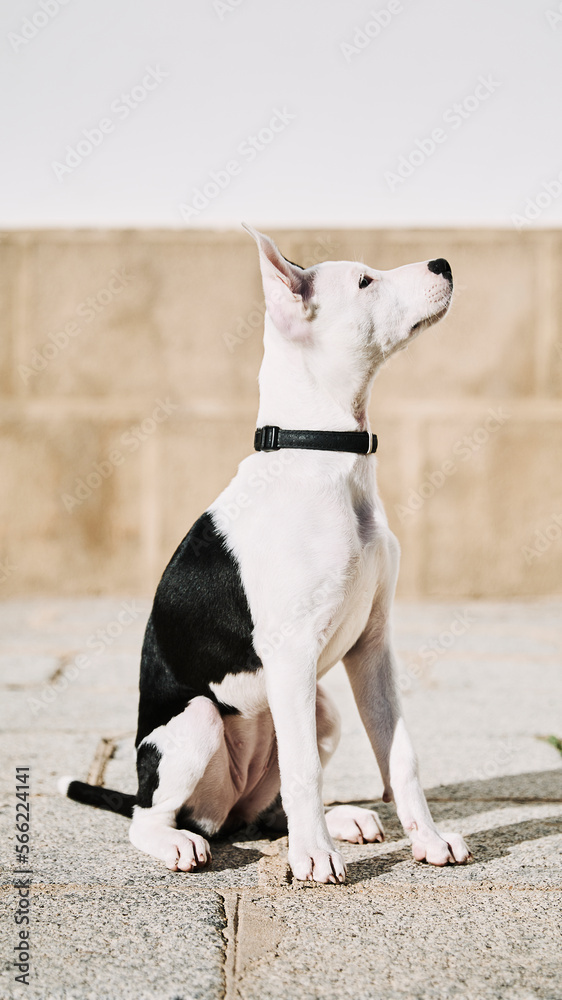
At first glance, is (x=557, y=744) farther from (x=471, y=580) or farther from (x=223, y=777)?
(x=471, y=580)

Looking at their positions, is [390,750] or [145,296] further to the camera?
[145,296]

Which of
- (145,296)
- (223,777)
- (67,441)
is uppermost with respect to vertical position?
(145,296)

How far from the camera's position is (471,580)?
626 centimetres

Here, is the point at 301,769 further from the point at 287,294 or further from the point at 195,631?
the point at 287,294

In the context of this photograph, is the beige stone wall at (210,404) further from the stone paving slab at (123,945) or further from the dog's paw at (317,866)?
the stone paving slab at (123,945)

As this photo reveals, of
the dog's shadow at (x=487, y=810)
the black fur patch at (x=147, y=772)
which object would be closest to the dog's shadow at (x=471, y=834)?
the dog's shadow at (x=487, y=810)

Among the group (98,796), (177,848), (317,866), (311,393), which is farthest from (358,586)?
(98,796)

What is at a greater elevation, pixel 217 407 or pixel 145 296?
pixel 145 296

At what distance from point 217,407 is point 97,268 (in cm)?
125

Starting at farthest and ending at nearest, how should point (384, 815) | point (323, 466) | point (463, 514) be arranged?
A: point (463, 514) → point (384, 815) → point (323, 466)

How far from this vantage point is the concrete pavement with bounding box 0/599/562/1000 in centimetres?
159

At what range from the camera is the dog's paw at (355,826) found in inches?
92.0

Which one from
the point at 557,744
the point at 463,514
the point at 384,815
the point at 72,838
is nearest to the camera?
the point at 72,838

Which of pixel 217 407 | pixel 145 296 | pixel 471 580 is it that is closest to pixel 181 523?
pixel 217 407
